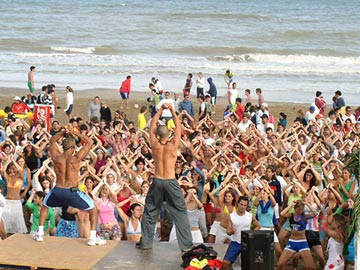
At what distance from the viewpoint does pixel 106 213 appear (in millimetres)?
13172

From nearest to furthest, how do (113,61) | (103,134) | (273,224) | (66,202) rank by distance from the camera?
(66,202) < (273,224) < (103,134) < (113,61)

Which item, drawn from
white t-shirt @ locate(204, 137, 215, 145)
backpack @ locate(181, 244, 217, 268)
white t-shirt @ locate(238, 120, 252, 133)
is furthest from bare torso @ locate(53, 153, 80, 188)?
white t-shirt @ locate(238, 120, 252, 133)

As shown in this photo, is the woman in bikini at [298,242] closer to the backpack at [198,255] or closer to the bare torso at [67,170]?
the backpack at [198,255]

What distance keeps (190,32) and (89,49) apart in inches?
443

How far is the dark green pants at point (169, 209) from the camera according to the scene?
11547mm

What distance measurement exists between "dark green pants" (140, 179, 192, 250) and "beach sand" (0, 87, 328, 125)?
1399 cm

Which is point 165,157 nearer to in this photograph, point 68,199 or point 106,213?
point 68,199

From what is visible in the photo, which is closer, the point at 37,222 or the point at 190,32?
the point at 37,222

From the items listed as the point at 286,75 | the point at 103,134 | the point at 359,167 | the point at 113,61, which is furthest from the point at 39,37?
the point at 359,167

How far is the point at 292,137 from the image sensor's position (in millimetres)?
17516

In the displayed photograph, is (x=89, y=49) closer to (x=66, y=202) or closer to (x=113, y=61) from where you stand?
(x=113, y=61)

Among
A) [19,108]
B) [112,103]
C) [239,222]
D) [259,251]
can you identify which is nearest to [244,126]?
[19,108]

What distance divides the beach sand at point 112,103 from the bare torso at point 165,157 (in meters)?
14.1

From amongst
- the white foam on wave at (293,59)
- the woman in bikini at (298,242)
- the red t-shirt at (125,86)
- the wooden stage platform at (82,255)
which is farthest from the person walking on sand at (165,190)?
the white foam on wave at (293,59)
